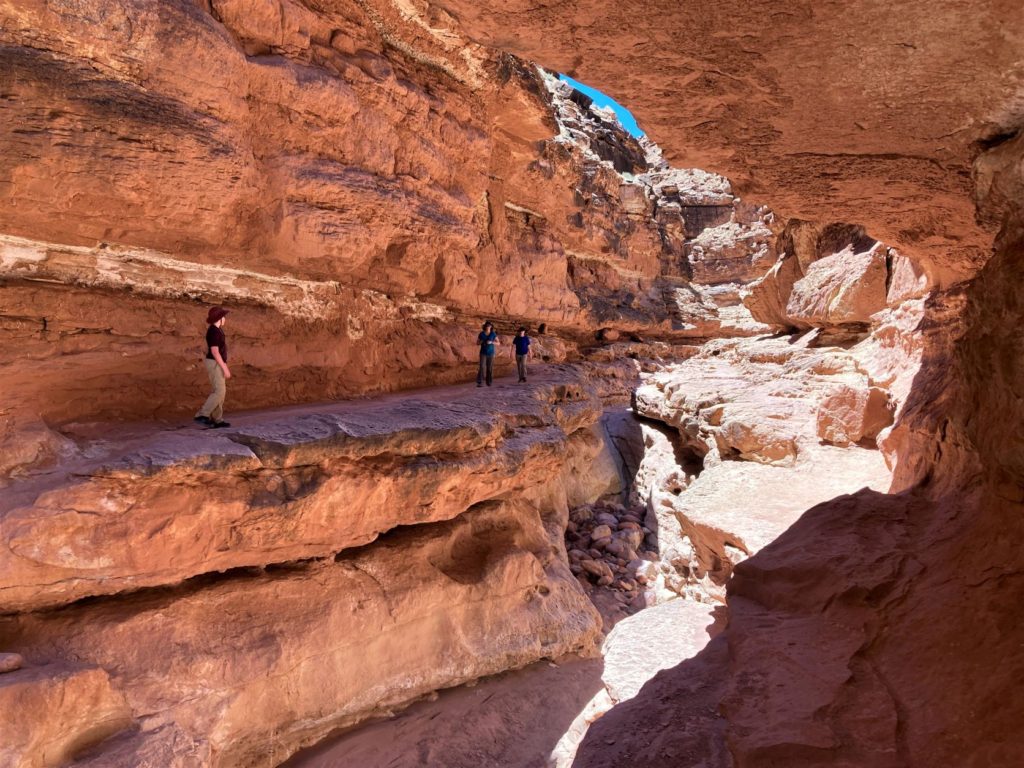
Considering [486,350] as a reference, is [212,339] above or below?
below

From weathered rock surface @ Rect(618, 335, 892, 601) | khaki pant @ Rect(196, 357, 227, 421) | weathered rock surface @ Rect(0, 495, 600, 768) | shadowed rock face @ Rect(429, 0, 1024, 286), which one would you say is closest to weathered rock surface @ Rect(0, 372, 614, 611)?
khaki pant @ Rect(196, 357, 227, 421)

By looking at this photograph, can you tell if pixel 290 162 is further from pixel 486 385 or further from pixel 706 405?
pixel 706 405

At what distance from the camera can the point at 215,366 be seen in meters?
5.42

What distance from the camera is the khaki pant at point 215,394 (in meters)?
5.42

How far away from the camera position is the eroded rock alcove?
2.45 meters

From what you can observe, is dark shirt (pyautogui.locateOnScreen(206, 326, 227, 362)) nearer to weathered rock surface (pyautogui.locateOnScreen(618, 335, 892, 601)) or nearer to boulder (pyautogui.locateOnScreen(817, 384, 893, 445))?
weathered rock surface (pyautogui.locateOnScreen(618, 335, 892, 601))

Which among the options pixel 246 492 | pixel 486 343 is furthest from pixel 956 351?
pixel 486 343

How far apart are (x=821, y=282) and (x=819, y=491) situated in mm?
5410

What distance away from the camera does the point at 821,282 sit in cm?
1028

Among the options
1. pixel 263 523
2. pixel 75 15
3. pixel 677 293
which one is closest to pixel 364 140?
pixel 75 15

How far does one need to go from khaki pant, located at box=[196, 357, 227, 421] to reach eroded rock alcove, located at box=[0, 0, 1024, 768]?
401mm

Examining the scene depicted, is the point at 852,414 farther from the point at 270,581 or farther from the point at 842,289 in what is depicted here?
the point at 270,581

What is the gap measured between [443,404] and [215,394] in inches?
111

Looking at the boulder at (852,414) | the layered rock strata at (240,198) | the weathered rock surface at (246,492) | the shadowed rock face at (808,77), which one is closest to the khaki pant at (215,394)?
the weathered rock surface at (246,492)
